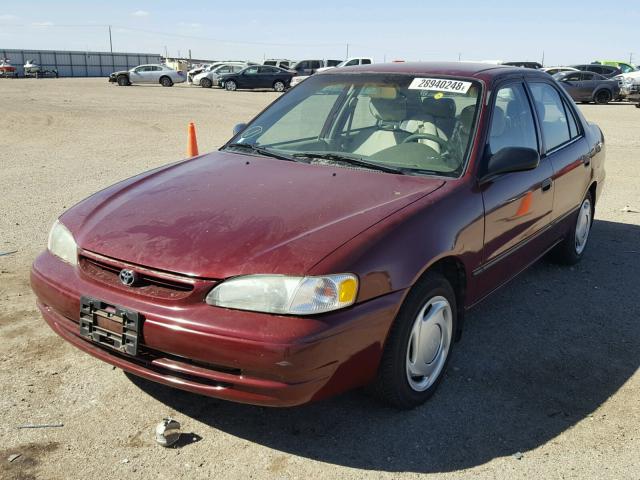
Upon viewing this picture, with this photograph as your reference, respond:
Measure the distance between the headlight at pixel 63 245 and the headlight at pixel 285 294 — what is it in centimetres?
90

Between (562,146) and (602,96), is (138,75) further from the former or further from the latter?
(562,146)

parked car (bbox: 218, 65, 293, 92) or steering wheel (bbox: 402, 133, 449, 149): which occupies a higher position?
steering wheel (bbox: 402, 133, 449, 149)

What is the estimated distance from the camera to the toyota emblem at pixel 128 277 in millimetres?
2799

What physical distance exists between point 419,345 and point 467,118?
4.84 ft

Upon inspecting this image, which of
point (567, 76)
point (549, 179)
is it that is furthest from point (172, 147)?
point (567, 76)

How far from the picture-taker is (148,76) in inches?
1516

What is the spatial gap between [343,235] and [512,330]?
1.96 m

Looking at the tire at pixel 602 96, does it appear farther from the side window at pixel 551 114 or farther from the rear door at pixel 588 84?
the side window at pixel 551 114

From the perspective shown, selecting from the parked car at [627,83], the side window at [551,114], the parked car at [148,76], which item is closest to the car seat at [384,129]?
Result: the side window at [551,114]

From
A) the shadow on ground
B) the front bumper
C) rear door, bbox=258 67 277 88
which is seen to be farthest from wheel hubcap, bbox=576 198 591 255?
rear door, bbox=258 67 277 88

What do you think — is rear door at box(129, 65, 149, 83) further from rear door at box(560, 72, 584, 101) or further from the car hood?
the car hood

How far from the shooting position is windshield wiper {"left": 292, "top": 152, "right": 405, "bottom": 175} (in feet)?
11.9

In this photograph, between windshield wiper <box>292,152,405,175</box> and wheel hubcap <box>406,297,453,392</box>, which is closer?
wheel hubcap <box>406,297,453,392</box>

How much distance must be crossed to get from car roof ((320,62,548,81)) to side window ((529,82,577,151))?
0.21 meters
